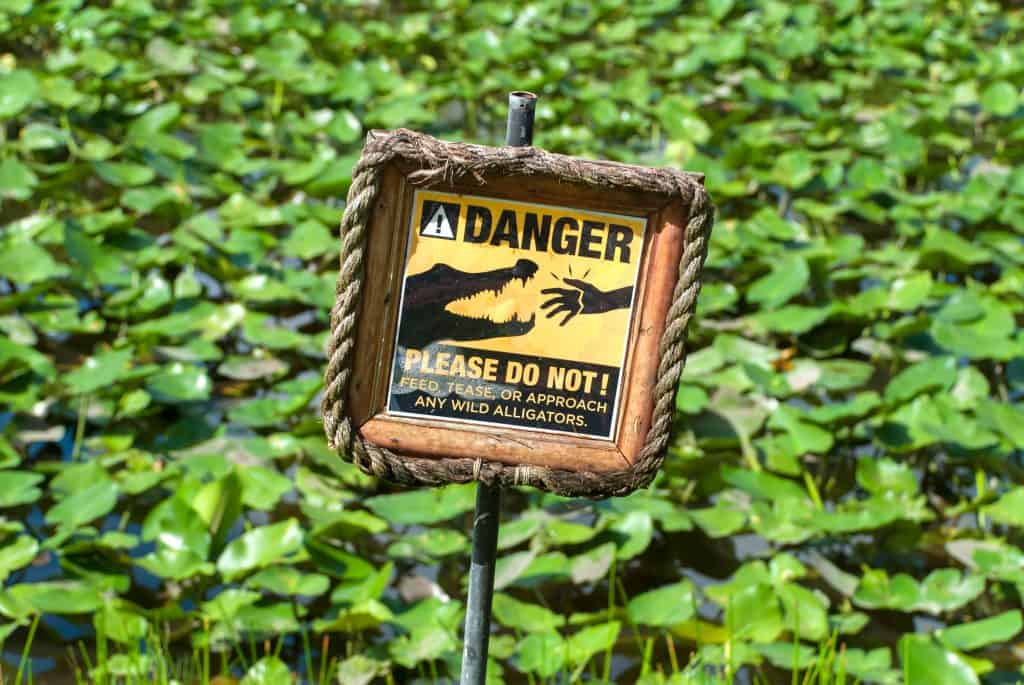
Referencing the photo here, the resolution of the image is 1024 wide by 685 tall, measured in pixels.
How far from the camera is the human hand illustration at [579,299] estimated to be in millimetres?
1035

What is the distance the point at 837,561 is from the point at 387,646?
0.82 m

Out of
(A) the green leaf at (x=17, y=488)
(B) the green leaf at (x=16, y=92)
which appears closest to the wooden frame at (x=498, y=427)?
(A) the green leaf at (x=17, y=488)

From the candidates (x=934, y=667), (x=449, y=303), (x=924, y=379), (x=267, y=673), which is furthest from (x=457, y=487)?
(x=449, y=303)

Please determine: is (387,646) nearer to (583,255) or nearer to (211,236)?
(583,255)

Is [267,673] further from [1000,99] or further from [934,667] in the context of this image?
[1000,99]

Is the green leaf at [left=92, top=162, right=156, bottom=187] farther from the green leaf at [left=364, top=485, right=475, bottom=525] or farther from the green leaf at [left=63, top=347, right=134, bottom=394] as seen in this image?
the green leaf at [left=364, top=485, right=475, bottom=525]

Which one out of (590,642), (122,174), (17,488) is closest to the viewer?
(590,642)

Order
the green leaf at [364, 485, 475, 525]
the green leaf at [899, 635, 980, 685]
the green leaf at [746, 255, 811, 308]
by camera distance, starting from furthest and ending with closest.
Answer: the green leaf at [746, 255, 811, 308] → the green leaf at [364, 485, 475, 525] → the green leaf at [899, 635, 980, 685]

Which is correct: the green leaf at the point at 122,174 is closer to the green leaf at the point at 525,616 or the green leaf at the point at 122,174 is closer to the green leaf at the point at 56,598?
the green leaf at the point at 56,598

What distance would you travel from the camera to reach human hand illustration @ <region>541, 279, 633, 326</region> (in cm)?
104

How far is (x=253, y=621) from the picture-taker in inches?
69.1

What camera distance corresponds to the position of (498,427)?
1049mm

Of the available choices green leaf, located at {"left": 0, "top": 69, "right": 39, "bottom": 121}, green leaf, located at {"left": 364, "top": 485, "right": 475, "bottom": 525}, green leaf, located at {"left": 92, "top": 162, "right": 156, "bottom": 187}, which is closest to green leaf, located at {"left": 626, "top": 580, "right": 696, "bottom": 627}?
green leaf, located at {"left": 364, "top": 485, "right": 475, "bottom": 525}

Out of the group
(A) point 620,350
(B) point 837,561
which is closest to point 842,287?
(B) point 837,561
